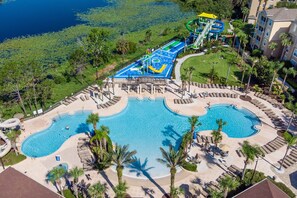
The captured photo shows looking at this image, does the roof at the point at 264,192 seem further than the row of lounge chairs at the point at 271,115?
No

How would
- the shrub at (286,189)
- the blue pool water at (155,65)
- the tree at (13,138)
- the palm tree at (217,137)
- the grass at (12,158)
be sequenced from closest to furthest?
the shrub at (286,189)
the grass at (12,158)
the tree at (13,138)
the palm tree at (217,137)
the blue pool water at (155,65)

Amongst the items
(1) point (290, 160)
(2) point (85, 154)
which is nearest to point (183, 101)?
(1) point (290, 160)

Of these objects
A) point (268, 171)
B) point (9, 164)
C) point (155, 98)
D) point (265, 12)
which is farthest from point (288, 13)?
point (9, 164)

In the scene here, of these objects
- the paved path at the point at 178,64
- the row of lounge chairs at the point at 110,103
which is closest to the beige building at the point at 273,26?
the paved path at the point at 178,64

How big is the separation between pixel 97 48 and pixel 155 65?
49.1 ft

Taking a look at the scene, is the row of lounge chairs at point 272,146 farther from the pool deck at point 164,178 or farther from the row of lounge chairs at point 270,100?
the row of lounge chairs at point 270,100

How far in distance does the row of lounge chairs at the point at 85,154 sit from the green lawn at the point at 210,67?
30146 mm

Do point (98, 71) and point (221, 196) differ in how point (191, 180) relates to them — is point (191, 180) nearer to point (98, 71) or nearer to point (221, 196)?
point (221, 196)

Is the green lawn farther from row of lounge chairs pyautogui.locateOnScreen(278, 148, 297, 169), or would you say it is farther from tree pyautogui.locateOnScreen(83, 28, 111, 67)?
row of lounge chairs pyautogui.locateOnScreen(278, 148, 297, 169)

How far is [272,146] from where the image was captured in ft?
146

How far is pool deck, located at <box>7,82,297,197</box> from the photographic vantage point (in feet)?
125

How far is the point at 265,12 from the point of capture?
231ft

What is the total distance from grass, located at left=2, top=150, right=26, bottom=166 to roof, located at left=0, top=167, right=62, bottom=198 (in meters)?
7.12

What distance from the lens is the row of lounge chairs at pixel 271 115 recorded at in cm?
4937
